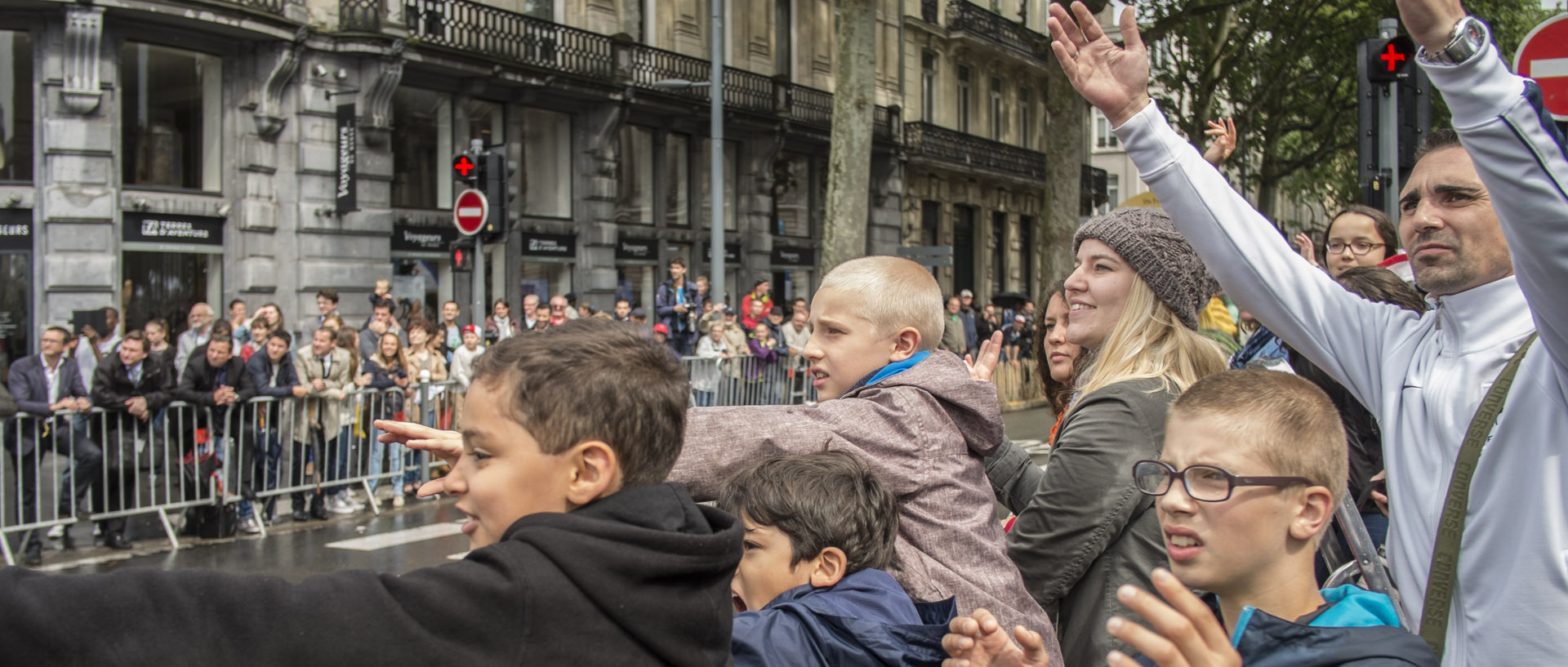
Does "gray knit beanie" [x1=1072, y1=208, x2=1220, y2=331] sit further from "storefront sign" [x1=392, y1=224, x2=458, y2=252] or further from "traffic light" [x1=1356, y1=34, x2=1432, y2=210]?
"storefront sign" [x1=392, y1=224, x2=458, y2=252]

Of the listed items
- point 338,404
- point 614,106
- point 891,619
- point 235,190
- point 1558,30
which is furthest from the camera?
point 614,106

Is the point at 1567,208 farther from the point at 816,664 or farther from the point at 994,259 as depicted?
the point at 994,259

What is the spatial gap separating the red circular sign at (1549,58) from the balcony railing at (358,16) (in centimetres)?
1853

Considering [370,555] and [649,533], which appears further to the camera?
[370,555]

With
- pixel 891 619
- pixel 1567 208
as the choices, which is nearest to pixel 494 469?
pixel 891 619

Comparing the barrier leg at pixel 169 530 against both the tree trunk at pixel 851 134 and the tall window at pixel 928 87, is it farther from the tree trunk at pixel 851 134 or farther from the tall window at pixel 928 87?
the tall window at pixel 928 87

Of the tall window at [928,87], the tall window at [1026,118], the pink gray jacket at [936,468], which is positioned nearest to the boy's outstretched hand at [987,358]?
the pink gray jacket at [936,468]

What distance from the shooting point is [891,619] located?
2.48 metres

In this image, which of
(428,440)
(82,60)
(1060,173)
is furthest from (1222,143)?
(1060,173)

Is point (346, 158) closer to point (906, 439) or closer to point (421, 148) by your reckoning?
point (421, 148)

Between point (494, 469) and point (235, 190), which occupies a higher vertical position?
point (235, 190)

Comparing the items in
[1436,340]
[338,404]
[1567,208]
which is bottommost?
[338,404]

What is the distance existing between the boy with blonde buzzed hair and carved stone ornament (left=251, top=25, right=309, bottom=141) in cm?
1957

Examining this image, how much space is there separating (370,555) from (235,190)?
12884 mm
